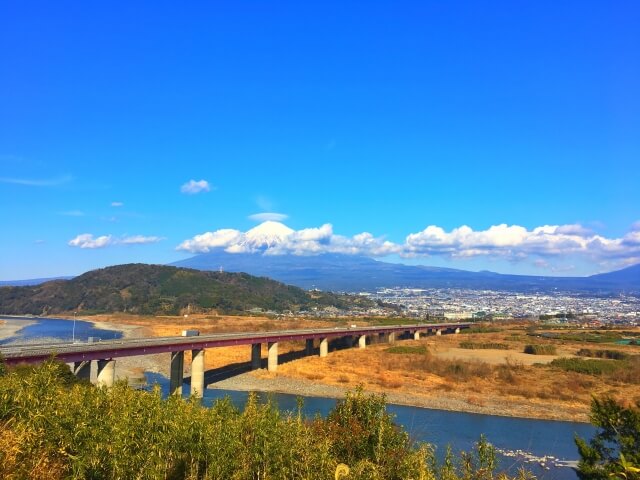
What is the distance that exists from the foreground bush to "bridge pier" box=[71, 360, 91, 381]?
1201 inches

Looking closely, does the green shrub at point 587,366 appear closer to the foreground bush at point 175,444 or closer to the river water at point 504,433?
the river water at point 504,433

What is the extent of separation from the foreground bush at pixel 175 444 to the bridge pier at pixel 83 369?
100 ft

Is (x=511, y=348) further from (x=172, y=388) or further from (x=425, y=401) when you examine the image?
(x=172, y=388)

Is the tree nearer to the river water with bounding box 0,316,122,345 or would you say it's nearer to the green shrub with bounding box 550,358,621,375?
the green shrub with bounding box 550,358,621,375

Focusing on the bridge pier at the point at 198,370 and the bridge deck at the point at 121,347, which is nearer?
the bridge deck at the point at 121,347

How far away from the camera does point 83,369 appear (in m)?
41.8

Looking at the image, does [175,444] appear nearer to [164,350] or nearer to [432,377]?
[164,350]

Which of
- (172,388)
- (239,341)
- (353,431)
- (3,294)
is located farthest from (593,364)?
(3,294)

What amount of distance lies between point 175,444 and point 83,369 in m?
36.5

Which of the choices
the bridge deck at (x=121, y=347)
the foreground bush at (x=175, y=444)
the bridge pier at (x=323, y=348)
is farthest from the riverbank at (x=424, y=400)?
the foreground bush at (x=175, y=444)

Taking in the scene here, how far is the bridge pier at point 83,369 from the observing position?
→ 135ft

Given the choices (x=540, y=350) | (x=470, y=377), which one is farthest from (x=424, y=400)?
(x=540, y=350)

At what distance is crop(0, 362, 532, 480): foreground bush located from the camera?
9.43 m

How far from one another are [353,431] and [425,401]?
117ft
